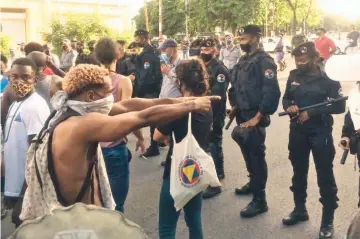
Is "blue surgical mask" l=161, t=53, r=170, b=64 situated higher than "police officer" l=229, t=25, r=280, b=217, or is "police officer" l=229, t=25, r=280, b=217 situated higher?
"blue surgical mask" l=161, t=53, r=170, b=64

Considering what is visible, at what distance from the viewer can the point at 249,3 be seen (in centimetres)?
4406

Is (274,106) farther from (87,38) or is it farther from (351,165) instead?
(87,38)

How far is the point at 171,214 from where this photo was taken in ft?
10.4

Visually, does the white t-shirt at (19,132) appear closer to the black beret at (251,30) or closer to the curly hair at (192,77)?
the curly hair at (192,77)

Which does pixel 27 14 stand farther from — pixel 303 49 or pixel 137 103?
pixel 137 103

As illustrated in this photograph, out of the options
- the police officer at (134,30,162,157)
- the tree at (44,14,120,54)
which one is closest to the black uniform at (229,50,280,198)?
the police officer at (134,30,162,157)

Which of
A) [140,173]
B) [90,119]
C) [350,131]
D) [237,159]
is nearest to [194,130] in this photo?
[90,119]

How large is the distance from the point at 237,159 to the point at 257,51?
2.42 meters

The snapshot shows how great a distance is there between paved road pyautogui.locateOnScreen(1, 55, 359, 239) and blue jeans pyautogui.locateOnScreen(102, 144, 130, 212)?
77 centimetres

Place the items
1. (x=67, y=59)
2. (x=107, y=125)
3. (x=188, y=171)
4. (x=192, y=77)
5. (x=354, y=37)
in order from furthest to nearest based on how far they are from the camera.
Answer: (x=354, y=37) < (x=67, y=59) < (x=192, y=77) < (x=188, y=171) < (x=107, y=125)

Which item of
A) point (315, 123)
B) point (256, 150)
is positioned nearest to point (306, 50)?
point (315, 123)

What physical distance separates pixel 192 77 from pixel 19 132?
1.42 metres

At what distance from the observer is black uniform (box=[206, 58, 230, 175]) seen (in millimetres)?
5348

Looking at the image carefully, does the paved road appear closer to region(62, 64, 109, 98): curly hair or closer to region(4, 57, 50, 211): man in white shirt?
region(4, 57, 50, 211): man in white shirt
